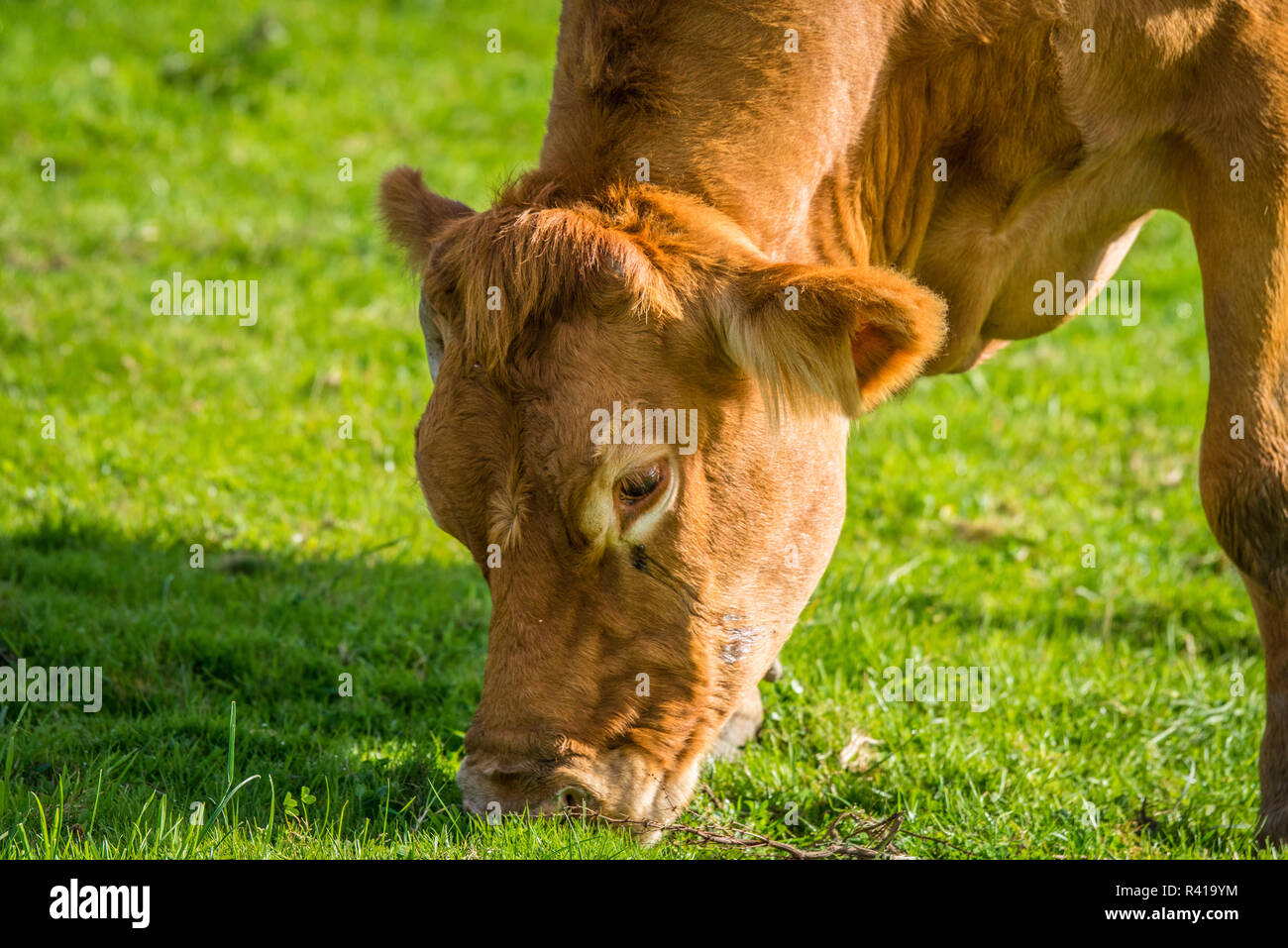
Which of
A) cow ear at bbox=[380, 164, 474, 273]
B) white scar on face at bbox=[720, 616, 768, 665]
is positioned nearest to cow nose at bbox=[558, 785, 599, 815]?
white scar on face at bbox=[720, 616, 768, 665]

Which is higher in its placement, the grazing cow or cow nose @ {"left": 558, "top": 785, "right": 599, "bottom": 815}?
the grazing cow

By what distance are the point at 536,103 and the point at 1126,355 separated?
18.8 feet

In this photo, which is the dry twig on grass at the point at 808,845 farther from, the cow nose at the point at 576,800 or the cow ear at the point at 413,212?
the cow ear at the point at 413,212

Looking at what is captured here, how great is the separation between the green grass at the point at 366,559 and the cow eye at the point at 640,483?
35.3 inches

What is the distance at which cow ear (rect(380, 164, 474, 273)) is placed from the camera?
4.25m

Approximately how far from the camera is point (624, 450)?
349 centimetres

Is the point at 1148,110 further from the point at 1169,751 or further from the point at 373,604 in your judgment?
the point at 373,604

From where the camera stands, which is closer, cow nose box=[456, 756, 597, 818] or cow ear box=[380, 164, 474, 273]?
cow nose box=[456, 756, 597, 818]

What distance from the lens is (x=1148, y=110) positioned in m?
4.28

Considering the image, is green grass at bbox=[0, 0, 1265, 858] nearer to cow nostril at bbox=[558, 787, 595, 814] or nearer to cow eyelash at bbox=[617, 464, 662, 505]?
cow nostril at bbox=[558, 787, 595, 814]

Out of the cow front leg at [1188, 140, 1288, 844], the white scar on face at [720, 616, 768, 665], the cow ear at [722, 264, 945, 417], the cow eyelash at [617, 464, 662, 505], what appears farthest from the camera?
the cow front leg at [1188, 140, 1288, 844]

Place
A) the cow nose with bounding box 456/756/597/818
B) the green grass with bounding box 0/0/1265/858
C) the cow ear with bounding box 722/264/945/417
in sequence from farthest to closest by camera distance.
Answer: the green grass with bounding box 0/0/1265/858 → the cow nose with bounding box 456/756/597/818 → the cow ear with bounding box 722/264/945/417

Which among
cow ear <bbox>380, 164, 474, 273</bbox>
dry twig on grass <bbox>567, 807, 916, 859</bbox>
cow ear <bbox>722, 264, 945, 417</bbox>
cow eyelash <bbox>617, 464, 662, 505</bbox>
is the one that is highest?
cow ear <bbox>380, 164, 474, 273</bbox>
